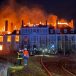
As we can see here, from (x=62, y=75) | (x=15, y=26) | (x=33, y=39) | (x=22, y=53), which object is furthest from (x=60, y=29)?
(x=62, y=75)

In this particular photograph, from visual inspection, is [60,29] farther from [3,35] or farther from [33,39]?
[3,35]

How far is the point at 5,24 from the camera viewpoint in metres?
104

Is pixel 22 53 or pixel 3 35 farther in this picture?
pixel 3 35

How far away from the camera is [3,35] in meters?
92.1

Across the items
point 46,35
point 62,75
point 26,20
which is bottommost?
point 62,75

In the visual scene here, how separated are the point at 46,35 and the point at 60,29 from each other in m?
9.14

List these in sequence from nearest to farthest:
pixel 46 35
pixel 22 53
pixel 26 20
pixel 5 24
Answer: pixel 22 53 → pixel 46 35 → pixel 5 24 → pixel 26 20

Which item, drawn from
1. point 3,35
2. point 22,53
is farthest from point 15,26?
point 22,53

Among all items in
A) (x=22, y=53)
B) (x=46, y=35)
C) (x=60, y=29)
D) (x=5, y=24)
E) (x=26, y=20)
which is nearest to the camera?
(x=22, y=53)

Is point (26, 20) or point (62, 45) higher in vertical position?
point (26, 20)

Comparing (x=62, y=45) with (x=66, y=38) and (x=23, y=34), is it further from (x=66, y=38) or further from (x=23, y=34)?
(x=23, y=34)

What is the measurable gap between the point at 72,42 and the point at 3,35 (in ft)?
74.0

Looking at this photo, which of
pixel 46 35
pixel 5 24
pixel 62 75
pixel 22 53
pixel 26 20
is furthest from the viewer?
pixel 26 20

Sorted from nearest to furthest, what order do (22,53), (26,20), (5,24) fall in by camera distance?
(22,53) < (5,24) < (26,20)
